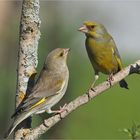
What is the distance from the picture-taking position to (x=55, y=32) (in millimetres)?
12148

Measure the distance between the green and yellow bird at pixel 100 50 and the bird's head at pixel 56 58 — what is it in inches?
29.6

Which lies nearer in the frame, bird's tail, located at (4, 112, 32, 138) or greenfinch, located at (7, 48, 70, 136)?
bird's tail, located at (4, 112, 32, 138)

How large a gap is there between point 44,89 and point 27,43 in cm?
93

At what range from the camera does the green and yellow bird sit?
6.81 m

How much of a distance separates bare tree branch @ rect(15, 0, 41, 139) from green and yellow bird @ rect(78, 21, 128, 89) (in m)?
1.69

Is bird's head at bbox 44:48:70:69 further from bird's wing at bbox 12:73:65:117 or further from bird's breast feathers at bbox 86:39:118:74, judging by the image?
bird's breast feathers at bbox 86:39:118:74

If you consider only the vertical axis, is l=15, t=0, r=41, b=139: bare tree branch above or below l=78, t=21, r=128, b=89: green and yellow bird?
above

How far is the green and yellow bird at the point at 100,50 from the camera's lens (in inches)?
268

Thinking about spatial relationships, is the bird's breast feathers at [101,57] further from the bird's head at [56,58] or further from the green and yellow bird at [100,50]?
the bird's head at [56,58]

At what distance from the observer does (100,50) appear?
6.87 m

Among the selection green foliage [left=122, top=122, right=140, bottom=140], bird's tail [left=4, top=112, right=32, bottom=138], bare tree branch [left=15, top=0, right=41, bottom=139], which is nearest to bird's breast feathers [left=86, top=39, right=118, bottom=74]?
bird's tail [left=4, top=112, right=32, bottom=138]

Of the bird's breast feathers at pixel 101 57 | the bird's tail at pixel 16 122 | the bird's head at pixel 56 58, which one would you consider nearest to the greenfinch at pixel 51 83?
the bird's head at pixel 56 58

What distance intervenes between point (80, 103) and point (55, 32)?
737 centimetres

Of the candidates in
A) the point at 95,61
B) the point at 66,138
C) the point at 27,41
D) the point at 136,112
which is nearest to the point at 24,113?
the point at 27,41
